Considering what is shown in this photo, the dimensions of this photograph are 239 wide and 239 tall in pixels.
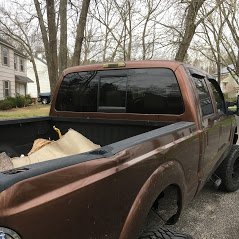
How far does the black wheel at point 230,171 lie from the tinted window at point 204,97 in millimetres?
980

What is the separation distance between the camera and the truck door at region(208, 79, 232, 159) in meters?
4.62

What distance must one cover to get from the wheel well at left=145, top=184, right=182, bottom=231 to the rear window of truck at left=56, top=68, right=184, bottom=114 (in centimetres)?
96

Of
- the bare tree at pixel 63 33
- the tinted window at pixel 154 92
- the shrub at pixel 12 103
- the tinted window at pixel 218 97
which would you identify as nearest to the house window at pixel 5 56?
the shrub at pixel 12 103

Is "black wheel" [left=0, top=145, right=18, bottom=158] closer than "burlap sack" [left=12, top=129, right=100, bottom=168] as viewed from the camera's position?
No

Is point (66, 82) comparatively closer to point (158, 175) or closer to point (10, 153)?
point (10, 153)

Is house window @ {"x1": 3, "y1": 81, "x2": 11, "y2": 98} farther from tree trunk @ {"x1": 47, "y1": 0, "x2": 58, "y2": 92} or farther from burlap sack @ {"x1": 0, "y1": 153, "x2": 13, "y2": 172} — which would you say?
burlap sack @ {"x1": 0, "y1": 153, "x2": 13, "y2": 172}

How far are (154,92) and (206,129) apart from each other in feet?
2.15

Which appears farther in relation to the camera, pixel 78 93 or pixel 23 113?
pixel 23 113

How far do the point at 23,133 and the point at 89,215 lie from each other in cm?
261

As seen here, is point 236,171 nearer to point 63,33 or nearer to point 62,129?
point 62,129

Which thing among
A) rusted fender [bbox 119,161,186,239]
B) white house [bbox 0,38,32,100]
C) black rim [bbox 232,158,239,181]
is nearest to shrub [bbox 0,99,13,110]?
white house [bbox 0,38,32,100]

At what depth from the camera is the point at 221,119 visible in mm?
4676

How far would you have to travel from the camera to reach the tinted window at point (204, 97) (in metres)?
4.05

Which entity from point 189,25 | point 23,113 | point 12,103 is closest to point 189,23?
point 189,25
